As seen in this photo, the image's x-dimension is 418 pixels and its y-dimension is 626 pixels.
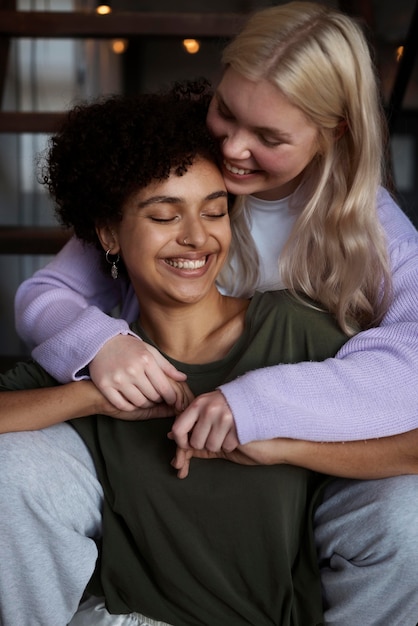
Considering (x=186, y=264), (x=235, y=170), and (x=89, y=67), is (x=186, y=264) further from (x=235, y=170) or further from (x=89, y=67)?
(x=89, y=67)

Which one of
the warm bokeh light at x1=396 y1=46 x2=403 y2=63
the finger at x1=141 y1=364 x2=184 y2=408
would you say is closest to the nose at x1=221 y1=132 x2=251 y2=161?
the finger at x1=141 y1=364 x2=184 y2=408

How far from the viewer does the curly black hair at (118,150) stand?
1.87 meters

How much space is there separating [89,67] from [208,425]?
293 cm

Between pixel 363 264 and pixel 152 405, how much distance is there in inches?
20.8

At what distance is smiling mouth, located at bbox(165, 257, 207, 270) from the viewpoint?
1861mm

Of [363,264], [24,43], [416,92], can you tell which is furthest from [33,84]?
[363,264]

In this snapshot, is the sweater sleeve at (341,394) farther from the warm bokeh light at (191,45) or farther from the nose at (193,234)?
the warm bokeh light at (191,45)

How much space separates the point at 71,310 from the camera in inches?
82.8

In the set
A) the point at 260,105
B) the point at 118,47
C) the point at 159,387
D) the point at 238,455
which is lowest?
the point at 238,455

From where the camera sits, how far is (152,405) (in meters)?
1.84

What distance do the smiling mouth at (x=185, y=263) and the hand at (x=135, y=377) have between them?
17cm

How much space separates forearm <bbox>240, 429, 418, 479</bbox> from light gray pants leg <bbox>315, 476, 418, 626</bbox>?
0.09 ft

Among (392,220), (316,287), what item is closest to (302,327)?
(316,287)

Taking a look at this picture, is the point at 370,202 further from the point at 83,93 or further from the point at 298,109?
the point at 83,93
